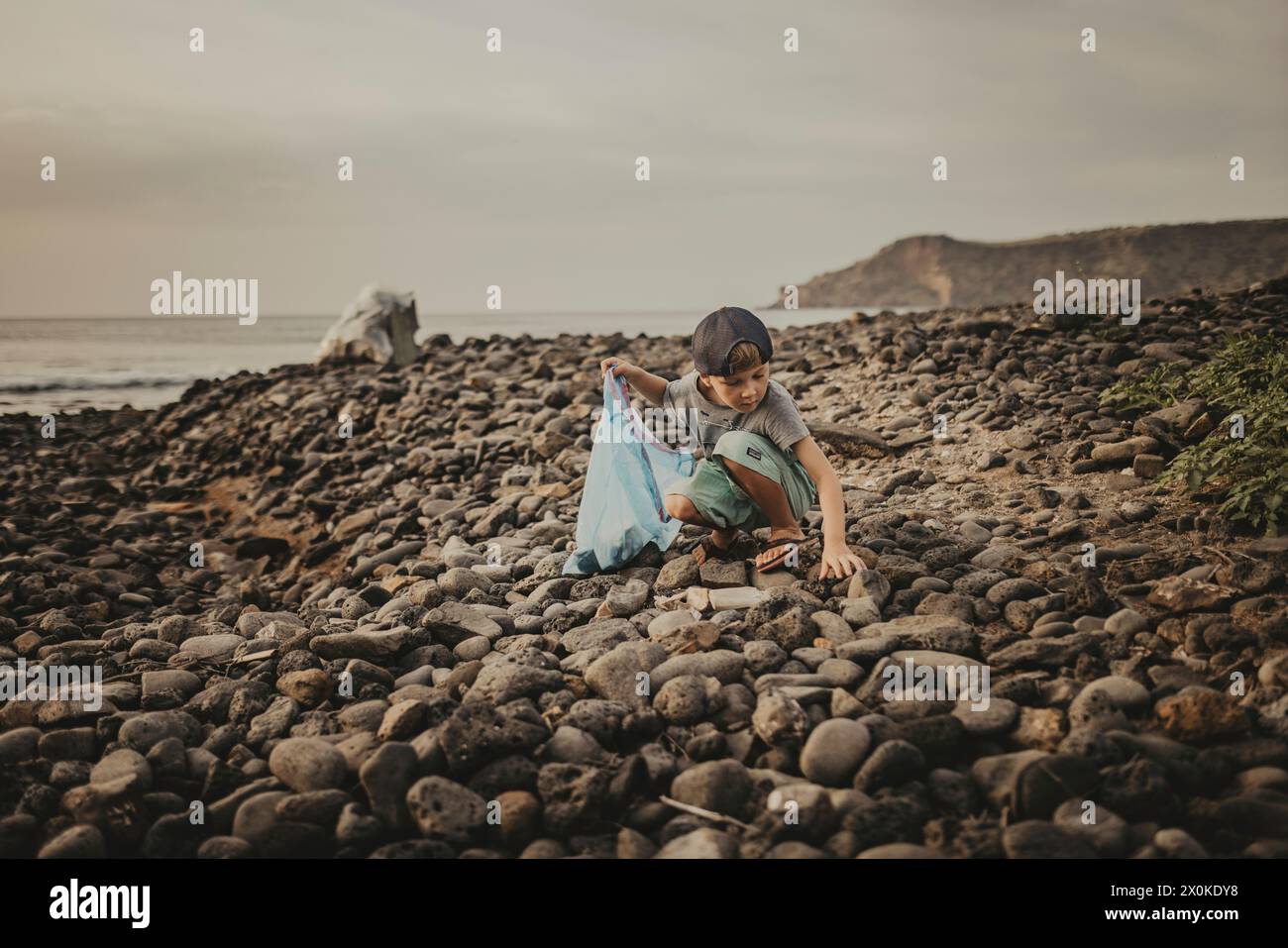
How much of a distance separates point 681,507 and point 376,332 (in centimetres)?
862

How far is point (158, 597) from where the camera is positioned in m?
5.40

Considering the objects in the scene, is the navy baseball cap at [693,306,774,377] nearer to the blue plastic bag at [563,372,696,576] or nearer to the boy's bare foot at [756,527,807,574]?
the blue plastic bag at [563,372,696,576]

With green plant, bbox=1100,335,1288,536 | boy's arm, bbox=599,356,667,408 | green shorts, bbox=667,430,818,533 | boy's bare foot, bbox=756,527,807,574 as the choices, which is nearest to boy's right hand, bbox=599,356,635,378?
boy's arm, bbox=599,356,667,408

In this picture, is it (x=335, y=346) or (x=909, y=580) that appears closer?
(x=909, y=580)

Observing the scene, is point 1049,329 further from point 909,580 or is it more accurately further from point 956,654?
point 956,654

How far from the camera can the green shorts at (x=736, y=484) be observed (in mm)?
3650

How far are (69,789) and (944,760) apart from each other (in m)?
2.60

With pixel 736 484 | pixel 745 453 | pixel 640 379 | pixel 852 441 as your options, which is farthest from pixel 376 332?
pixel 745 453

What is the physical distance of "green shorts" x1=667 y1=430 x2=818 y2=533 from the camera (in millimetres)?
3650

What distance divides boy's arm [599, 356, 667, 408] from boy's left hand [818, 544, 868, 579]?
104 centimetres
